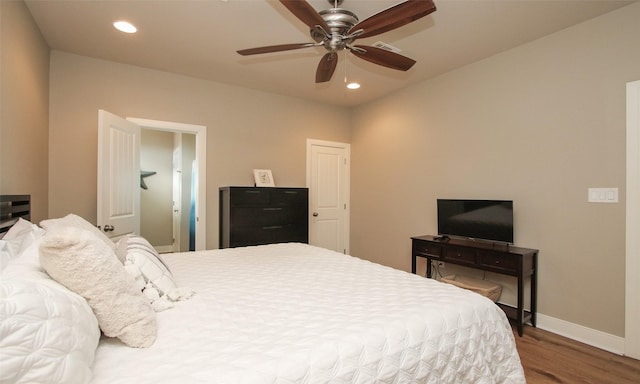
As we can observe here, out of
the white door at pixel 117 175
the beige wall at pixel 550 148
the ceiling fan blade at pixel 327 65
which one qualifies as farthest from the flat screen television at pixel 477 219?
the white door at pixel 117 175

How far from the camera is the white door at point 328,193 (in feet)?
15.2

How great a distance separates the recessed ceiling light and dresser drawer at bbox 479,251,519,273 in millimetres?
3694

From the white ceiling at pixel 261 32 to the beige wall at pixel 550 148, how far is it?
22 cm

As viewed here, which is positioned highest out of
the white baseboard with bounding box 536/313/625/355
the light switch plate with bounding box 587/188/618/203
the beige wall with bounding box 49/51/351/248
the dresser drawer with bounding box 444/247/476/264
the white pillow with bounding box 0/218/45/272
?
the beige wall with bounding box 49/51/351/248

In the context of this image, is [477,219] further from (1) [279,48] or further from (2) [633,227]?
(1) [279,48]

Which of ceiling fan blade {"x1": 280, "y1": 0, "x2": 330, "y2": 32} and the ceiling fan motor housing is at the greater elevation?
the ceiling fan motor housing

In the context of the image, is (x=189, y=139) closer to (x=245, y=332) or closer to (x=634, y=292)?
(x=245, y=332)

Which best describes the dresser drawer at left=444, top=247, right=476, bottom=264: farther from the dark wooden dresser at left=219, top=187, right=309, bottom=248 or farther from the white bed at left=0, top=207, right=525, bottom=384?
the dark wooden dresser at left=219, top=187, right=309, bottom=248

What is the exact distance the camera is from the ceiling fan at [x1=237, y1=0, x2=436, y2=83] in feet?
5.29

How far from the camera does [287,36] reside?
8.96 feet

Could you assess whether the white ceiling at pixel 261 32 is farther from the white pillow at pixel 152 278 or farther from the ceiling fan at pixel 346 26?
the white pillow at pixel 152 278

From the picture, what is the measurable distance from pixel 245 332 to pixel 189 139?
4.97 m

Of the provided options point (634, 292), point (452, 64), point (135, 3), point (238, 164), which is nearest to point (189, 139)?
point (238, 164)

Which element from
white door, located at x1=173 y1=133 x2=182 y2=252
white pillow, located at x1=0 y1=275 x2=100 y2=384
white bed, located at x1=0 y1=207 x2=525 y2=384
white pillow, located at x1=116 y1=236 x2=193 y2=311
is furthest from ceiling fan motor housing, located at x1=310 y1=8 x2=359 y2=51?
white door, located at x1=173 y1=133 x2=182 y2=252
